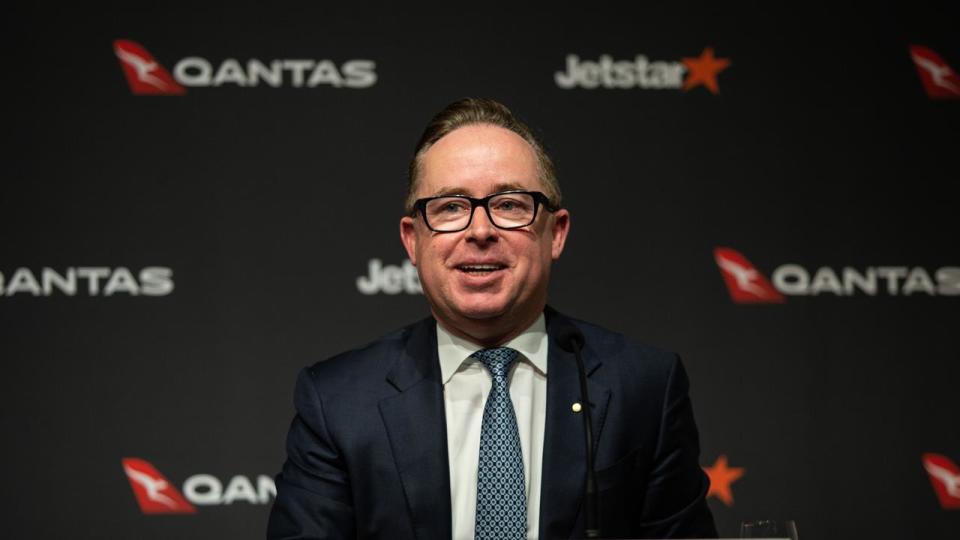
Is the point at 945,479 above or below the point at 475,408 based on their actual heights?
below

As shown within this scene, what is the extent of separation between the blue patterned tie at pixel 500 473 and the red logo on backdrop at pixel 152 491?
4.66 feet

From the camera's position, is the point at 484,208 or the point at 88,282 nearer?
the point at 484,208

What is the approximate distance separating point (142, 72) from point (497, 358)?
1711mm

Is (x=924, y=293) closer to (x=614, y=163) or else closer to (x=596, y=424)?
(x=614, y=163)

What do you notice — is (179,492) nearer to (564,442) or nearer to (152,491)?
(152,491)

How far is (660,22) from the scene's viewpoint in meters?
3.41

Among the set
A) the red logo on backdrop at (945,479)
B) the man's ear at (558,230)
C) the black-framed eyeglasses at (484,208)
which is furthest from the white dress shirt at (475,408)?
the red logo on backdrop at (945,479)

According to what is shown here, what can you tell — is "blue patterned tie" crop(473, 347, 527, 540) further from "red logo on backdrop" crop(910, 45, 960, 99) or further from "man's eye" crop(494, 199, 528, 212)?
"red logo on backdrop" crop(910, 45, 960, 99)


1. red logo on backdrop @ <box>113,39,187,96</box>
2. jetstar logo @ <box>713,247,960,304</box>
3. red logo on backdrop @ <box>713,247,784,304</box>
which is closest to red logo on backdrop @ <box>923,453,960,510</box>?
jetstar logo @ <box>713,247,960,304</box>

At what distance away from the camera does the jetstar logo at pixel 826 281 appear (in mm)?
3344

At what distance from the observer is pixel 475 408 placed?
2.13 metres

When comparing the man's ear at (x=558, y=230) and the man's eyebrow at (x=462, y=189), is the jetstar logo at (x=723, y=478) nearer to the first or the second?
the man's ear at (x=558, y=230)

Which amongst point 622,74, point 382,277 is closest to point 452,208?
point 382,277

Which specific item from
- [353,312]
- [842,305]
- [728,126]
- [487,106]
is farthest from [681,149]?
[487,106]
